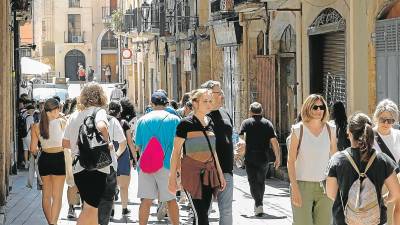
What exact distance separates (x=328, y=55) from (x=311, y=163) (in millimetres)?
11028

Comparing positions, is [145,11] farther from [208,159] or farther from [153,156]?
[208,159]

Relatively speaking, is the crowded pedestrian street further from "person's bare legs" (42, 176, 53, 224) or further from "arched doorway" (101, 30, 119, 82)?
"arched doorway" (101, 30, 119, 82)

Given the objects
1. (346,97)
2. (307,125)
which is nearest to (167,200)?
(307,125)

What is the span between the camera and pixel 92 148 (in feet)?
33.5

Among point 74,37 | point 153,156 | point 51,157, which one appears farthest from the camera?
point 74,37

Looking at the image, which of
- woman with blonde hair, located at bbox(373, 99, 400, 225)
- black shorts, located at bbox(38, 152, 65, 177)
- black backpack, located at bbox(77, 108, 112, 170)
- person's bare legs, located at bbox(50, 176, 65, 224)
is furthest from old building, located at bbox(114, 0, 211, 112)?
woman with blonde hair, located at bbox(373, 99, 400, 225)

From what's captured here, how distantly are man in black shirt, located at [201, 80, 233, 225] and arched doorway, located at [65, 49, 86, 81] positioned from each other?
2978 inches

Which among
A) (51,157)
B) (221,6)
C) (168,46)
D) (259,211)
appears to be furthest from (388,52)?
(168,46)

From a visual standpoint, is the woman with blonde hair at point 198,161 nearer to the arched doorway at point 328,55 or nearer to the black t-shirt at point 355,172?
the black t-shirt at point 355,172

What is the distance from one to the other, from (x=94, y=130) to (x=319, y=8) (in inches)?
411

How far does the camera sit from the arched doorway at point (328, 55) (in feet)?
62.4

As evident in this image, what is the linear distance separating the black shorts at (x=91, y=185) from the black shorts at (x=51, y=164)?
2016mm

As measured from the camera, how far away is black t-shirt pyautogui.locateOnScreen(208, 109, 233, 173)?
10.6m

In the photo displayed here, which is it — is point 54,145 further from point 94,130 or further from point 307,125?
point 307,125
